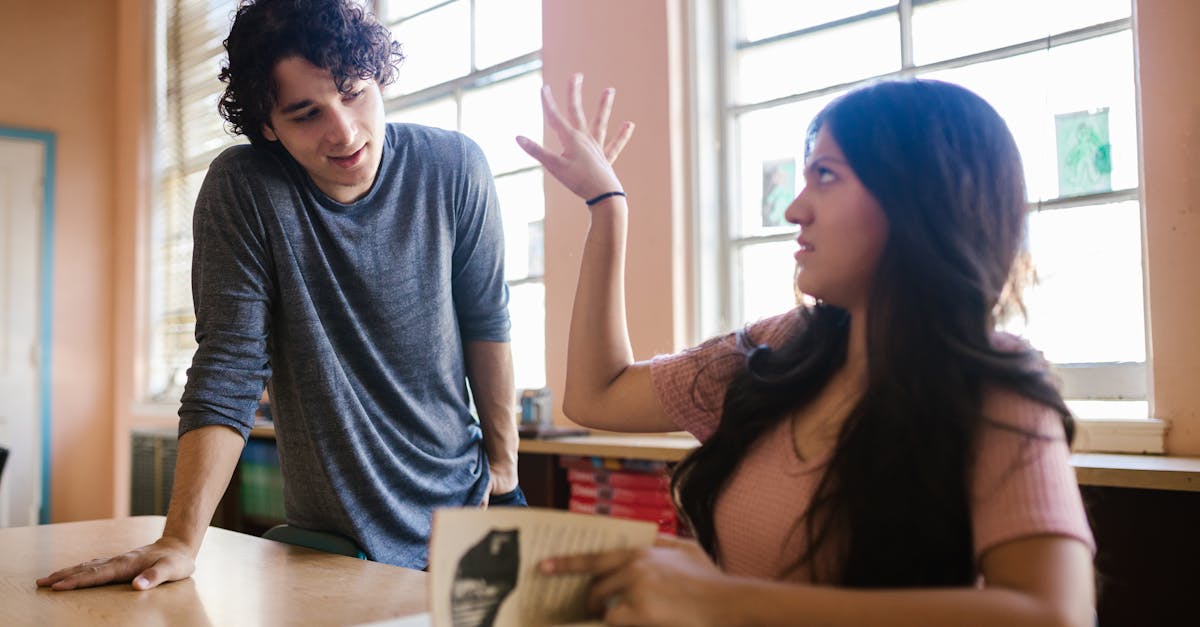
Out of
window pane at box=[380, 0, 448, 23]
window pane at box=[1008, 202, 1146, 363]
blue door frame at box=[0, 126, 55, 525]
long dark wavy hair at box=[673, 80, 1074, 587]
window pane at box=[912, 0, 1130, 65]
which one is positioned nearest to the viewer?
long dark wavy hair at box=[673, 80, 1074, 587]

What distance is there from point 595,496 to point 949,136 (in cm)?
199

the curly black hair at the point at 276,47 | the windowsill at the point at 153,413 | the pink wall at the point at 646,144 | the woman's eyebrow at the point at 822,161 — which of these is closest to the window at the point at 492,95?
the pink wall at the point at 646,144

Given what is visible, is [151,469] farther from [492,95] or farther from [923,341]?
[923,341]

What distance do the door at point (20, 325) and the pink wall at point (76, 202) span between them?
12 centimetres

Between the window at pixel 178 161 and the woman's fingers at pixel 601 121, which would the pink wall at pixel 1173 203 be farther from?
the window at pixel 178 161

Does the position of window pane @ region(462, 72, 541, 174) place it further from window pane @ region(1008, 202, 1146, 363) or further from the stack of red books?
window pane @ region(1008, 202, 1146, 363)

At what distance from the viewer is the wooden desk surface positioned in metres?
1.03

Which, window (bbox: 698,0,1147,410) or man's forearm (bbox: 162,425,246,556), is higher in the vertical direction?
window (bbox: 698,0,1147,410)

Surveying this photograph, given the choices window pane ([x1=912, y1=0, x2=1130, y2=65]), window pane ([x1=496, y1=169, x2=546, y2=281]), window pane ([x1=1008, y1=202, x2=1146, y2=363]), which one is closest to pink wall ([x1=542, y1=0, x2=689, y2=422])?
window pane ([x1=496, y1=169, x2=546, y2=281])

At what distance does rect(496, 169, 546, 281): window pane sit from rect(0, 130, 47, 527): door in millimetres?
3601

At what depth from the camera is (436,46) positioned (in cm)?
414

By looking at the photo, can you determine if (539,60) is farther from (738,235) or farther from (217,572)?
(217,572)

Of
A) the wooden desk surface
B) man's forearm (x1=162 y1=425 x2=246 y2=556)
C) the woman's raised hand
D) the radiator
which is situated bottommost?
the radiator

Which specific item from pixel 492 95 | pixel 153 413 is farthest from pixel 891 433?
pixel 153 413
